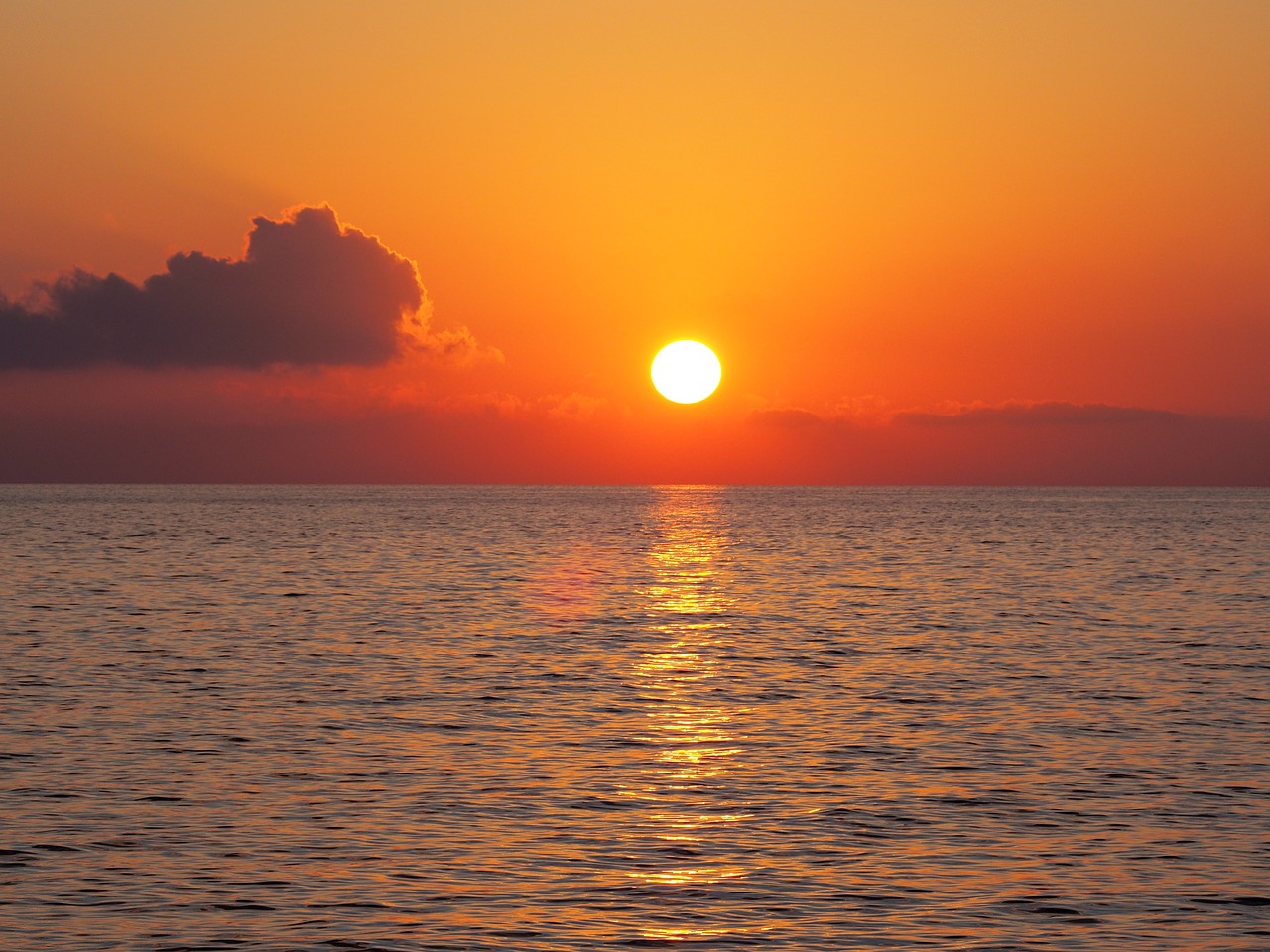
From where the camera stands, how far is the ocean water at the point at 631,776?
1709 cm

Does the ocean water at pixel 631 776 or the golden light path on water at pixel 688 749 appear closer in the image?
the ocean water at pixel 631 776

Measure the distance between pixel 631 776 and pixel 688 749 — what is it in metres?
3.03

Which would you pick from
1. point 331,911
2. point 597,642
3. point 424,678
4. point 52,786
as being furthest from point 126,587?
point 331,911

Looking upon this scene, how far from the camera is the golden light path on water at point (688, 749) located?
62.4 ft

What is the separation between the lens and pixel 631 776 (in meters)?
25.0

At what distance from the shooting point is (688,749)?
27.8m

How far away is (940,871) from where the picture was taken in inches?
746

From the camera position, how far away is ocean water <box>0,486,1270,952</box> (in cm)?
1709

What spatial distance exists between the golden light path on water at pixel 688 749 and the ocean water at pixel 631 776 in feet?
0.37

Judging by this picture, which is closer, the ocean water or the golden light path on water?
the ocean water

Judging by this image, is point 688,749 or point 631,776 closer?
point 631,776

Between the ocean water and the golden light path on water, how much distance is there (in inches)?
4.4

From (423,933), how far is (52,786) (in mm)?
9994

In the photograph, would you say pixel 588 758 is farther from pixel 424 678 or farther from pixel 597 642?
pixel 597 642
